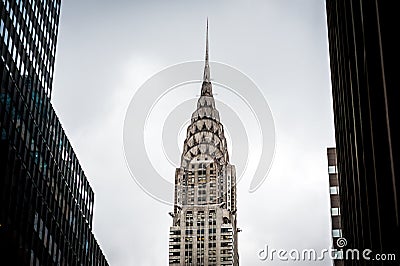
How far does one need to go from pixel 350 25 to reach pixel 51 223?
36.9 metres

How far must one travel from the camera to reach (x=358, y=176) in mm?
37156

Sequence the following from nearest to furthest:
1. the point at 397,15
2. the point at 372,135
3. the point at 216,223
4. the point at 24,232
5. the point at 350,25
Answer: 1. the point at 397,15
2. the point at 372,135
3. the point at 350,25
4. the point at 24,232
5. the point at 216,223

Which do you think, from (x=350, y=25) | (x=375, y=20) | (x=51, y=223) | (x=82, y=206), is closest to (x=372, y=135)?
(x=375, y=20)

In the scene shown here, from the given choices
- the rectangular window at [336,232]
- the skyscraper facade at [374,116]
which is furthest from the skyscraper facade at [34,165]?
the rectangular window at [336,232]

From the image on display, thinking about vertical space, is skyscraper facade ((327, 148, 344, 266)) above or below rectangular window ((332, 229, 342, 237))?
above

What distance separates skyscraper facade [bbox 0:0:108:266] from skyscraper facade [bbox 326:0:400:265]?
2600cm

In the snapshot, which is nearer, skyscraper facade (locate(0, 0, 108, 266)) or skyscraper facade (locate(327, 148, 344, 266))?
skyscraper facade (locate(0, 0, 108, 266))

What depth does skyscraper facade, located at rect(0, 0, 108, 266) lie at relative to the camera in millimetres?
49562

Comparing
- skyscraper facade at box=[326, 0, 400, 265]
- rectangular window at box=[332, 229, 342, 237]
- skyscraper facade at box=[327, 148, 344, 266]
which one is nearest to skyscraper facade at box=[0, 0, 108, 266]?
skyscraper facade at box=[326, 0, 400, 265]

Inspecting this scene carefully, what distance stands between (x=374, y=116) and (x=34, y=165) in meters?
37.4

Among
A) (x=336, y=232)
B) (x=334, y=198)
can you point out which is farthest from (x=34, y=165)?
(x=334, y=198)

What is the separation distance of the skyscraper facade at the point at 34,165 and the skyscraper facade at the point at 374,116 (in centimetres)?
2600

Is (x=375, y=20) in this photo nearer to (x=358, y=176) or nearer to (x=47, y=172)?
(x=358, y=176)

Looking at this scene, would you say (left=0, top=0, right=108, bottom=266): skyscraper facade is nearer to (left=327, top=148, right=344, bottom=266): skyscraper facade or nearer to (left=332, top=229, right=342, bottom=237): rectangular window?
(left=332, top=229, right=342, bottom=237): rectangular window
